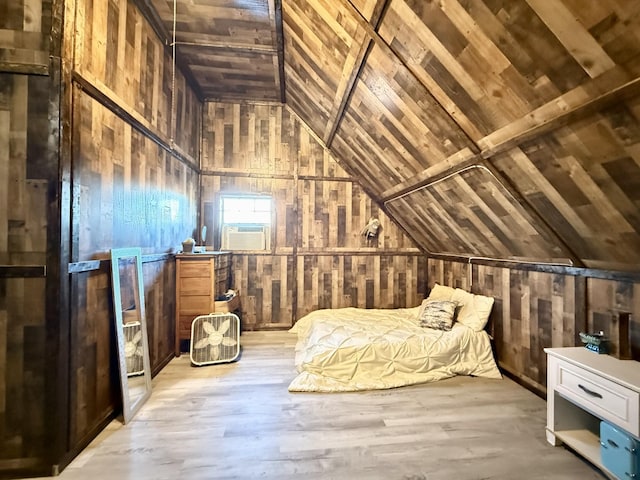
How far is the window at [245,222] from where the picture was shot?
4.48 meters

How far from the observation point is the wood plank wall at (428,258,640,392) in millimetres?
1996

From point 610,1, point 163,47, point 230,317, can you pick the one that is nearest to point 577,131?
point 610,1

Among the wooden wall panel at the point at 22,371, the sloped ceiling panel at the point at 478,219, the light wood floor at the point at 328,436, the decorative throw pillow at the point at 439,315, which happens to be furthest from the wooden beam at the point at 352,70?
the light wood floor at the point at 328,436

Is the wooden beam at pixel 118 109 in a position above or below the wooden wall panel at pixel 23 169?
above

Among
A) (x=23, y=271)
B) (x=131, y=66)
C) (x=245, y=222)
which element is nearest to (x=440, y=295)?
(x=245, y=222)

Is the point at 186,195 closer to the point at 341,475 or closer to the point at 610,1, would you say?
the point at 341,475

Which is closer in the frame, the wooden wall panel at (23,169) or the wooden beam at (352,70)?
the wooden wall panel at (23,169)

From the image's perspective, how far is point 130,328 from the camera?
93.7 inches

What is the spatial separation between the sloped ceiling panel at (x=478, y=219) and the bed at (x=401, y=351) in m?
0.64

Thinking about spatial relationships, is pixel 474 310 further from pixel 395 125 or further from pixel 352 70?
pixel 352 70

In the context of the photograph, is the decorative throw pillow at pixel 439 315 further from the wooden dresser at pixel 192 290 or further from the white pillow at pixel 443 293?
the wooden dresser at pixel 192 290

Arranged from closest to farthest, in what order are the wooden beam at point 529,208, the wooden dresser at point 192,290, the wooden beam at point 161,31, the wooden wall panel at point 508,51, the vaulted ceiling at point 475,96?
the wooden wall panel at point 508,51, the vaulted ceiling at point 475,96, the wooden beam at point 529,208, the wooden beam at point 161,31, the wooden dresser at point 192,290

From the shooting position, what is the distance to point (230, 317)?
3.38m

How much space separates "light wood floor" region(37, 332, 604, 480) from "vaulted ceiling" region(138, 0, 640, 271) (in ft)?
4.43
